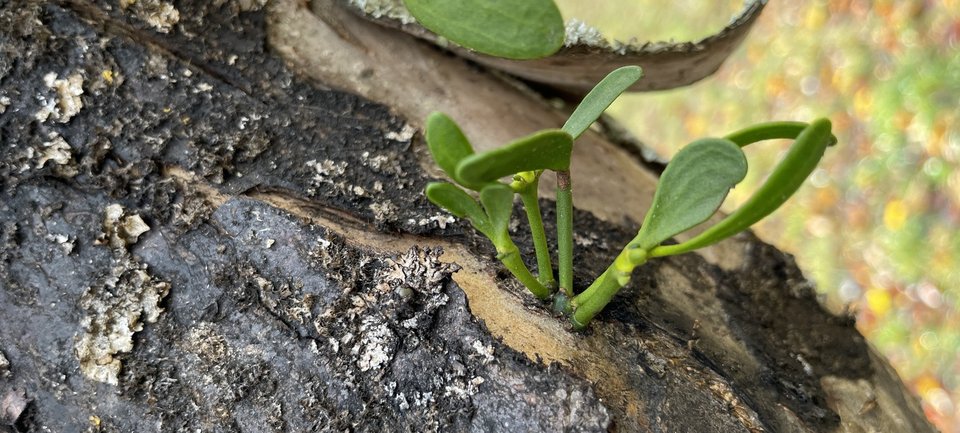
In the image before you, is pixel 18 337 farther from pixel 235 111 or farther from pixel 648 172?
pixel 648 172

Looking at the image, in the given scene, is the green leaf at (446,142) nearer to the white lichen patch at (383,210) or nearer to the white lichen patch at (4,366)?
the white lichen patch at (383,210)

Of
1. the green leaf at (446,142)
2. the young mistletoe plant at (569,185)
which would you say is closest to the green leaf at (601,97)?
the young mistletoe plant at (569,185)

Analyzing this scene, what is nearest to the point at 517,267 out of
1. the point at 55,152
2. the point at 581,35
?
the point at 581,35

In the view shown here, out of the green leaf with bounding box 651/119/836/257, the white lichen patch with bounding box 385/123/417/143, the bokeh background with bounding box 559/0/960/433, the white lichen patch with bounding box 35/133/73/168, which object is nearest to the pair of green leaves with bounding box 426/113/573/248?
the green leaf with bounding box 651/119/836/257

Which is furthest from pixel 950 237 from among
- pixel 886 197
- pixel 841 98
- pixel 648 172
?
pixel 648 172

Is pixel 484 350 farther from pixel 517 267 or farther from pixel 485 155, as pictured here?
pixel 485 155

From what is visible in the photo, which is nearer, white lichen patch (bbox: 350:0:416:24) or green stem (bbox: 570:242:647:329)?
green stem (bbox: 570:242:647:329)

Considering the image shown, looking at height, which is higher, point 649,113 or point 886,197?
point 886,197

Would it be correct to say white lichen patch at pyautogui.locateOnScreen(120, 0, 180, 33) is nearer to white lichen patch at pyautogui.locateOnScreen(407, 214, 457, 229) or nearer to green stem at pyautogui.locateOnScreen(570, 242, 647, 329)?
white lichen patch at pyautogui.locateOnScreen(407, 214, 457, 229)
